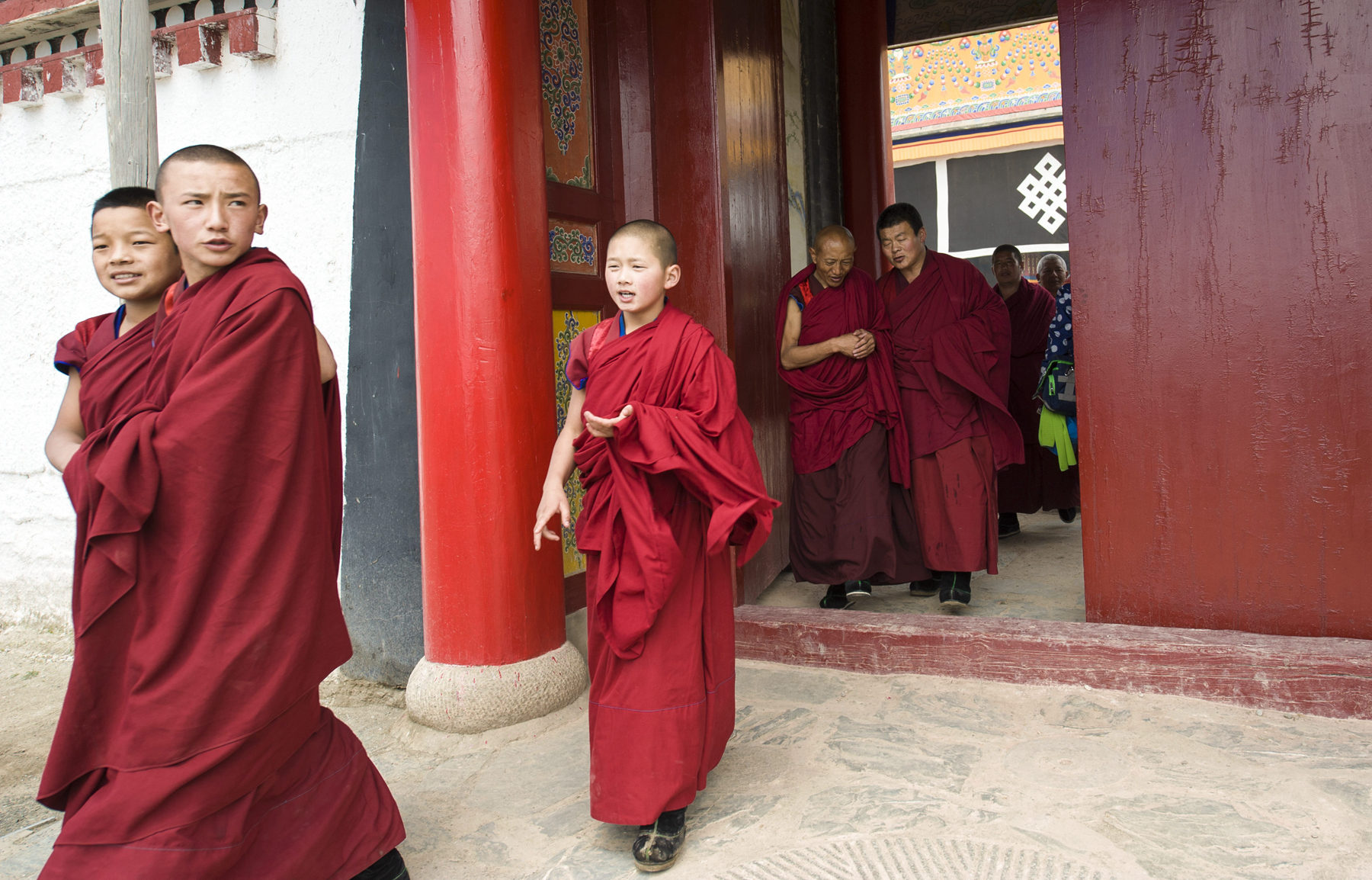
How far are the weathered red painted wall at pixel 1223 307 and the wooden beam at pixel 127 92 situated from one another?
266cm

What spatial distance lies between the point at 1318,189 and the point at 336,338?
325 cm

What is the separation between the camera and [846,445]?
4000 mm

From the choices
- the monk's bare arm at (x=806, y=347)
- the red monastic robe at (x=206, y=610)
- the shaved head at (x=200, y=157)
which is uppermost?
the shaved head at (x=200, y=157)

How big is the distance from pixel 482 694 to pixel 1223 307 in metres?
2.52

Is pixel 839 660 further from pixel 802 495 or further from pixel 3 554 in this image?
pixel 3 554

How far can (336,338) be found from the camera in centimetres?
362

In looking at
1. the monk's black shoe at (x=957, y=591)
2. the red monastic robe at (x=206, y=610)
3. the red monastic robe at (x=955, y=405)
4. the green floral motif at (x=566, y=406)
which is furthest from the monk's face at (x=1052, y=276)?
the red monastic robe at (x=206, y=610)

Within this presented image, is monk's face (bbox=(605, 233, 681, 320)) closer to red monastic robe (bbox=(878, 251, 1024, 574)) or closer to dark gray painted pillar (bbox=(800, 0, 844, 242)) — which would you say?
red monastic robe (bbox=(878, 251, 1024, 574))

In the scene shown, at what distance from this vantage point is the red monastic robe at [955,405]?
12.8 ft

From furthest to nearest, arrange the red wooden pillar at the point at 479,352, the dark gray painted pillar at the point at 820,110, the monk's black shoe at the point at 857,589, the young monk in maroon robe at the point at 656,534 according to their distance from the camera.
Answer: the dark gray painted pillar at the point at 820,110 → the monk's black shoe at the point at 857,589 → the red wooden pillar at the point at 479,352 → the young monk in maroon robe at the point at 656,534

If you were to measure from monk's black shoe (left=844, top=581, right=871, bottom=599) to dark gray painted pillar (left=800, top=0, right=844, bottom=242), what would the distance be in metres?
2.17

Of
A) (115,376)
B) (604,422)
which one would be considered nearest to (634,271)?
(604,422)

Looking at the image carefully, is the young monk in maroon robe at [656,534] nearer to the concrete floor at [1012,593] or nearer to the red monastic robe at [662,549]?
the red monastic robe at [662,549]

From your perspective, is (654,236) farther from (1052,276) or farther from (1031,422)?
(1052,276)
